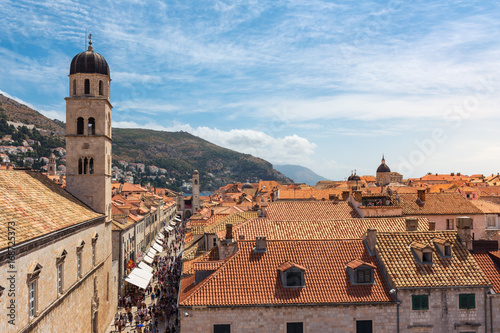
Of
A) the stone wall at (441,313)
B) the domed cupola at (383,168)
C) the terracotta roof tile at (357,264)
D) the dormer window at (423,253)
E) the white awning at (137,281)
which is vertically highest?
the domed cupola at (383,168)

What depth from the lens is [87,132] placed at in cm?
Answer: 3048

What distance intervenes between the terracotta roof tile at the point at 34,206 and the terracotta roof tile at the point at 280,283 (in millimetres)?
7183

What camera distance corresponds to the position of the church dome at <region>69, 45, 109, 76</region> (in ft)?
99.6

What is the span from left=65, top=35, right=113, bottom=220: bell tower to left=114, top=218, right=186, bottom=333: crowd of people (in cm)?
905

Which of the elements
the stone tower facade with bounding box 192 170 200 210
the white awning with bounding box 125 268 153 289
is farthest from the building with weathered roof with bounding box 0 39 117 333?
the stone tower facade with bounding box 192 170 200 210

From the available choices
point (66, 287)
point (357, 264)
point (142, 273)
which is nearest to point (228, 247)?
point (357, 264)

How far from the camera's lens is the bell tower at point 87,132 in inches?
1193

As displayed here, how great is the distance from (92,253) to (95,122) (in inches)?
372

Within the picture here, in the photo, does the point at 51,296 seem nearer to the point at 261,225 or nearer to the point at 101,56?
the point at 261,225

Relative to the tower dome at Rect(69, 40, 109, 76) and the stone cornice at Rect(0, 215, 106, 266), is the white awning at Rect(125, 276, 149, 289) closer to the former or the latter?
the stone cornice at Rect(0, 215, 106, 266)

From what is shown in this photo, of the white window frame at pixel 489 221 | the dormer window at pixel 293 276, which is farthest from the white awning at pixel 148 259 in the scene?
the white window frame at pixel 489 221

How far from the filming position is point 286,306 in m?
17.7

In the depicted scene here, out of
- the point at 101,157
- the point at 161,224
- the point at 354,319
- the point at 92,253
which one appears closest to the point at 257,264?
the point at 354,319

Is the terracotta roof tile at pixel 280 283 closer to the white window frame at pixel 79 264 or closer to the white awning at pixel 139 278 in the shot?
the white window frame at pixel 79 264
